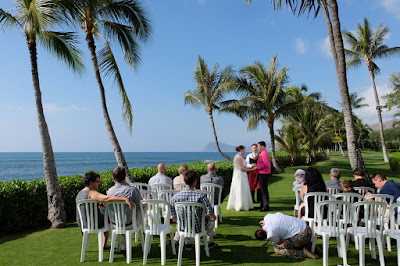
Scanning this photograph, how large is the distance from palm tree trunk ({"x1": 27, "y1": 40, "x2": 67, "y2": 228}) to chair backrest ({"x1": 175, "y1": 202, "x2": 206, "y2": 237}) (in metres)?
4.07

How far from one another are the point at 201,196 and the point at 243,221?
316 cm

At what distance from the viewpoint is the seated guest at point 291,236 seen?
16.0 ft

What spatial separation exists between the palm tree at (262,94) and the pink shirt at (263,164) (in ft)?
39.9

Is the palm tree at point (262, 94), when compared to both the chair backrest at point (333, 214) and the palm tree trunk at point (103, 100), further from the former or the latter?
the chair backrest at point (333, 214)

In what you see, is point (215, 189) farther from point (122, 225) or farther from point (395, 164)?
point (395, 164)

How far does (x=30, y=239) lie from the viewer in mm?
6469

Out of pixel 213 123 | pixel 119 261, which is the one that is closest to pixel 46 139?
pixel 119 261

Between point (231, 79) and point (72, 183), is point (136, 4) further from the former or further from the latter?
point (231, 79)

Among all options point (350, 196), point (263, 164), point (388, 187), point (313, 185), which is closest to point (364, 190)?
point (388, 187)

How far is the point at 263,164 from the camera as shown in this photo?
848 centimetres

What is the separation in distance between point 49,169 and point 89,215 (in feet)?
10.5

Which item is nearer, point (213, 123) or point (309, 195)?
point (309, 195)

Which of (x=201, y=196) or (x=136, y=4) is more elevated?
(x=136, y=4)

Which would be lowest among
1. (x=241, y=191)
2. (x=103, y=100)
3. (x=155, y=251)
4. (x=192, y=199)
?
(x=155, y=251)
